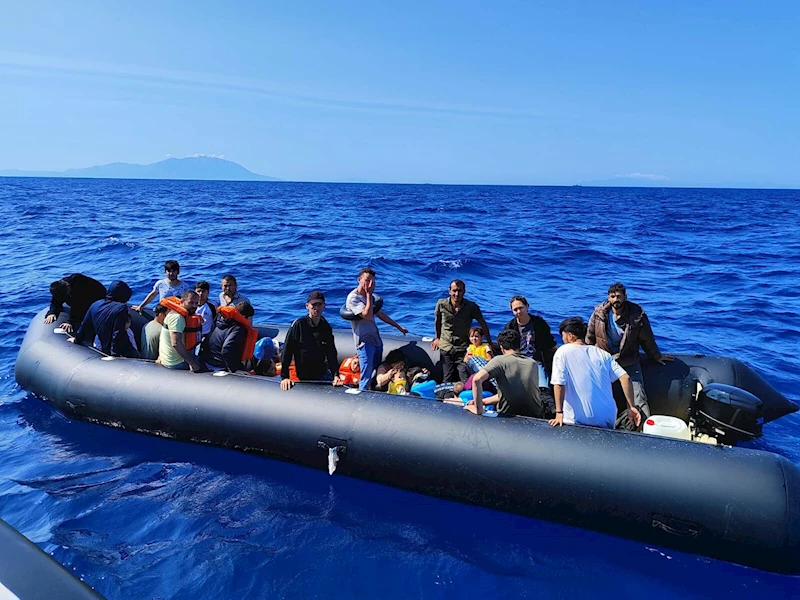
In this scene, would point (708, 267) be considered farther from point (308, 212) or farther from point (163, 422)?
point (308, 212)

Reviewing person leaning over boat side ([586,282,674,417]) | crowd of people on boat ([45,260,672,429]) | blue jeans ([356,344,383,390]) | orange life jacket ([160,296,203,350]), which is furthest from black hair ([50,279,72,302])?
person leaning over boat side ([586,282,674,417])

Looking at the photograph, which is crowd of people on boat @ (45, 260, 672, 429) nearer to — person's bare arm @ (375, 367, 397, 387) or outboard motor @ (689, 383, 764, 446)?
person's bare arm @ (375, 367, 397, 387)

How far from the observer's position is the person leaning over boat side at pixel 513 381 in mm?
4605

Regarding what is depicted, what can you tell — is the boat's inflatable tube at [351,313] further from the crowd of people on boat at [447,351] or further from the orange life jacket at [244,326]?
the orange life jacket at [244,326]

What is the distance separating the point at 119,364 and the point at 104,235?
18.7 m

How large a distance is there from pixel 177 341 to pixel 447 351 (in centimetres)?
281

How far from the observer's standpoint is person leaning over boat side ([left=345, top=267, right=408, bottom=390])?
19.1 ft

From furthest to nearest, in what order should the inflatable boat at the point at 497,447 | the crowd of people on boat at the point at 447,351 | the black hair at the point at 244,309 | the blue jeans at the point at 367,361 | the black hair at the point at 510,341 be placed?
the black hair at the point at 244,309 < the blue jeans at the point at 367,361 < the black hair at the point at 510,341 < the crowd of people on boat at the point at 447,351 < the inflatable boat at the point at 497,447

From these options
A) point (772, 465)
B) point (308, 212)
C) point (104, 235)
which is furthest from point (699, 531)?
point (308, 212)

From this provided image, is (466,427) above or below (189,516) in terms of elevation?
above

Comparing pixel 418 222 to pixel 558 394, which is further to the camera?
pixel 418 222

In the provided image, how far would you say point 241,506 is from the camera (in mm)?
5000

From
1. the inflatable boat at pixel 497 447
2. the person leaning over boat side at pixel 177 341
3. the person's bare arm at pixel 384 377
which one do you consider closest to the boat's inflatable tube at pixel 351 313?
the person's bare arm at pixel 384 377

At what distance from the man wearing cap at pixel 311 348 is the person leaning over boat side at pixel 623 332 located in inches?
99.7
